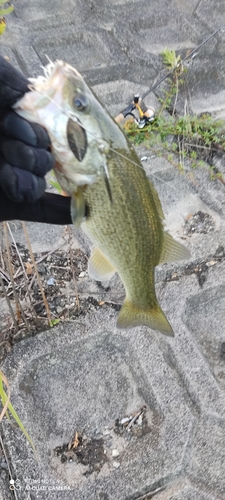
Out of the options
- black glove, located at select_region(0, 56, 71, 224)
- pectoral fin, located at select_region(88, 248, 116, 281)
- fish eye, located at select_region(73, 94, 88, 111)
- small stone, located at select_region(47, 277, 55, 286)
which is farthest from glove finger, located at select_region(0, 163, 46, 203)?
small stone, located at select_region(47, 277, 55, 286)

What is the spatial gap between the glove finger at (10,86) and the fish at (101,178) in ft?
0.08

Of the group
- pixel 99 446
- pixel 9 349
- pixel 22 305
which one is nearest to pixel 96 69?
pixel 22 305

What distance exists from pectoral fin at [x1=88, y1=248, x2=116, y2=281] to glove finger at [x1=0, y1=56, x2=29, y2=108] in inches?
23.7

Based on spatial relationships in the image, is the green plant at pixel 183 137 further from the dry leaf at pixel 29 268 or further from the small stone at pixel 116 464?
the small stone at pixel 116 464

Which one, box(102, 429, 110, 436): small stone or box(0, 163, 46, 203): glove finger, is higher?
box(0, 163, 46, 203): glove finger

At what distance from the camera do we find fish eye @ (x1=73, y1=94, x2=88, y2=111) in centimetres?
137

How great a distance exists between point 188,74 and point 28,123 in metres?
2.62

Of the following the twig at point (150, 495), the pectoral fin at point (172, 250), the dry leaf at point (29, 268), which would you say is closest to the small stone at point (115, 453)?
the twig at point (150, 495)

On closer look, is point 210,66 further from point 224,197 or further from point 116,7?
point 224,197

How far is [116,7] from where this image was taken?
14.1 feet

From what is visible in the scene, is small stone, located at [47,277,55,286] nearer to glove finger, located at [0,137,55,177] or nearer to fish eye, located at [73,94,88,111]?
glove finger, located at [0,137,55,177]

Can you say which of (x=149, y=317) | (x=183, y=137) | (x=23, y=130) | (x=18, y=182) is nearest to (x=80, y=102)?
(x=23, y=130)

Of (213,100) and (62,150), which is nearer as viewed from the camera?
(62,150)

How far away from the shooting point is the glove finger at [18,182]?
4.67 ft
